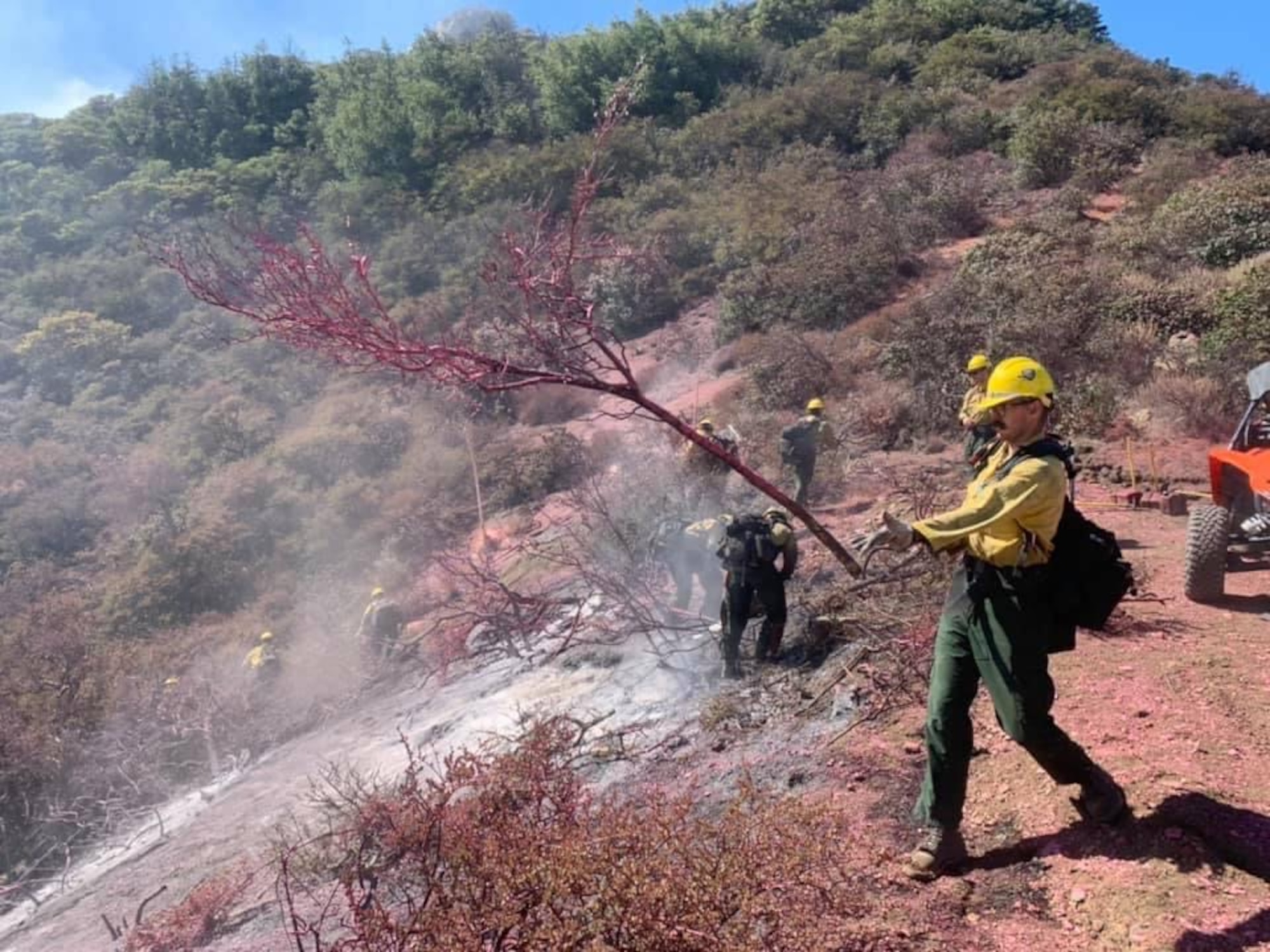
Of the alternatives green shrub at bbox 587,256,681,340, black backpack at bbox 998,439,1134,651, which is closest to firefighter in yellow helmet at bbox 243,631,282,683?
black backpack at bbox 998,439,1134,651

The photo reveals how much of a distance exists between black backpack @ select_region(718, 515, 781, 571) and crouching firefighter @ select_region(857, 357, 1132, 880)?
2.84 meters

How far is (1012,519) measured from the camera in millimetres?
2695

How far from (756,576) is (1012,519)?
128 inches

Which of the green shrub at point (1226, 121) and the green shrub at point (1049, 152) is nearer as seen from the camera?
Answer: the green shrub at point (1226, 121)

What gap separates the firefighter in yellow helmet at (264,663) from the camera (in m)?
11.2

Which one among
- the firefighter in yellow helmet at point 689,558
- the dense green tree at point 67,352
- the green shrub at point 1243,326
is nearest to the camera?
the firefighter in yellow helmet at point 689,558

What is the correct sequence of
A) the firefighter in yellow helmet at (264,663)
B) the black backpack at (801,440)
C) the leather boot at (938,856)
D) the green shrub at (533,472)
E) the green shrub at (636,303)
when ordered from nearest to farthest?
the leather boot at (938,856) < the black backpack at (801,440) < the firefighter in yellow helmet at (264,663) < the green shrub at (533,472) < the green shrub at (636,303)

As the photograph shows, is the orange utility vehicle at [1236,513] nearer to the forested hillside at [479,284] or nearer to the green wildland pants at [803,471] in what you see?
the green wildland pants at [803,471]

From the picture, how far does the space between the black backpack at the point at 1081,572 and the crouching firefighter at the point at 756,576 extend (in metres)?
3.11

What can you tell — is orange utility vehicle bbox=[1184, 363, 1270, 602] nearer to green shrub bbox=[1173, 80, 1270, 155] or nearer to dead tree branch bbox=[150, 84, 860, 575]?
dead tree branch bbox=[150, 84, 860, 575]

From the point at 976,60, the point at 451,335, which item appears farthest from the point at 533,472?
the point at 976,60

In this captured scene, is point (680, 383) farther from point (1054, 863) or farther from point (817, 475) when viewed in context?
point (1054, 863)

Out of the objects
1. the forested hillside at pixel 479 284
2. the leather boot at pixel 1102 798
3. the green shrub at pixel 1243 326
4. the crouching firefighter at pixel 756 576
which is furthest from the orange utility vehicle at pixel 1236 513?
the green shrub at pixel 1243 326

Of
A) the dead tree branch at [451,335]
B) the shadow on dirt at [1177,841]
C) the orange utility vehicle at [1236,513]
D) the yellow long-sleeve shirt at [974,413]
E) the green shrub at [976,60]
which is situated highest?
the green shrub at [976,60]
